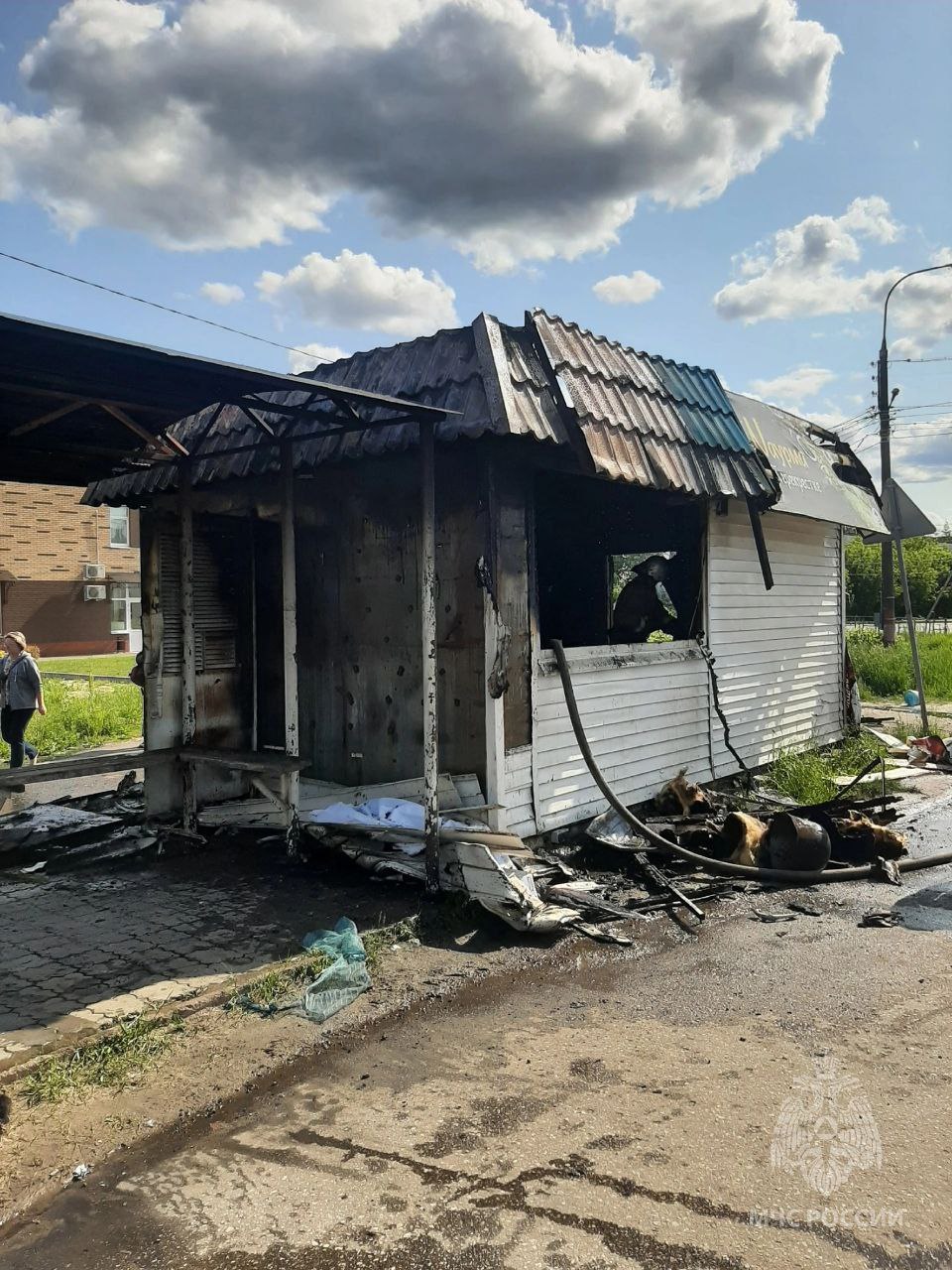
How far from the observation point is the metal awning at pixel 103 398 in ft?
14.4

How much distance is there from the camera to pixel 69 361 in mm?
4809

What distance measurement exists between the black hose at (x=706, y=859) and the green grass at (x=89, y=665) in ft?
66.7

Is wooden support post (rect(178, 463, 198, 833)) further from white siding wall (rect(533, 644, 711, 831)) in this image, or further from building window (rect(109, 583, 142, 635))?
building window (rect(109, 583, 142, 635))

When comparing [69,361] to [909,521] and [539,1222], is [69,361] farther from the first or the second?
[909,521]

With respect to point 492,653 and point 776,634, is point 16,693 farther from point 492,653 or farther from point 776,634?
point 776,634

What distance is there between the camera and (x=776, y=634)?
10.6m

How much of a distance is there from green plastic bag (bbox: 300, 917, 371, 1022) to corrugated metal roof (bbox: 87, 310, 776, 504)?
3.23 m

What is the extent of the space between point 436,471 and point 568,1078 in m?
4.42

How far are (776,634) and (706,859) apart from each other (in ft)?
16.2

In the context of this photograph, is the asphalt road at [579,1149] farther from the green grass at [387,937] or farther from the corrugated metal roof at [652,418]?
the corrugated metal roof at [652,418]

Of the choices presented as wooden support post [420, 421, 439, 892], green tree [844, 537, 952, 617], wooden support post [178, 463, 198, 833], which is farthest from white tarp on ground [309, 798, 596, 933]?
green tree [844, 537, 952, 617]

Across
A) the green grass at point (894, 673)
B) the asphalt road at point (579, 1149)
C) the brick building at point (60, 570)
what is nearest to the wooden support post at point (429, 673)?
the asphalt road at point (579, 1149)

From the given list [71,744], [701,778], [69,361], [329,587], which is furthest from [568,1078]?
[71,744]

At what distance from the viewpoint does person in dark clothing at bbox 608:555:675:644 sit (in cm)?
927
